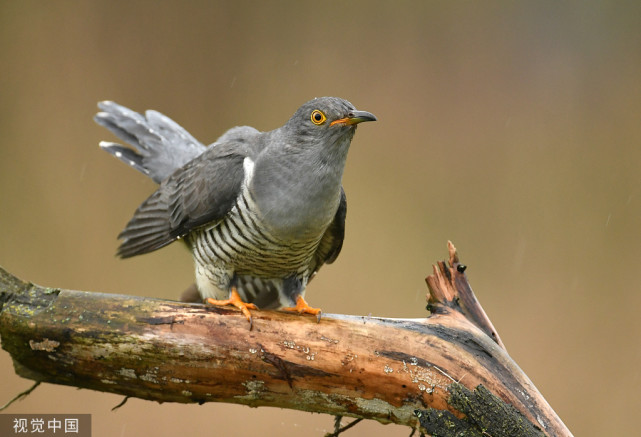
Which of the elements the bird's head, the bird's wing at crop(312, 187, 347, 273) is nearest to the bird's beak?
the bird's head

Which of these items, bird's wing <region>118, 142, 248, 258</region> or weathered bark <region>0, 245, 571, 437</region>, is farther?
bird's wing <region>118, 142, 248, 258</region>

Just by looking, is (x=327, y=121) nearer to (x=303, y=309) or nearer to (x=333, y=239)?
(x=333, y=239)

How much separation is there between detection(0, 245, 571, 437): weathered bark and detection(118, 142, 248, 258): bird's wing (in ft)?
1.57

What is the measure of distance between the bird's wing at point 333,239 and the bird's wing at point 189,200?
44 centimetres

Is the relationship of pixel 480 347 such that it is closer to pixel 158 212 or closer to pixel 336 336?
pixel 336 336

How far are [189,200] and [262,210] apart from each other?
396 millimetres

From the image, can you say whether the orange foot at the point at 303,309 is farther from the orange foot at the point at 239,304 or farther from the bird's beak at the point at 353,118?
the bird's beak at the point at 353,118

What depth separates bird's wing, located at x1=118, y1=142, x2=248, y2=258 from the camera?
7.95ft

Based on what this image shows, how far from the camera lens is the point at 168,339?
1.99 m

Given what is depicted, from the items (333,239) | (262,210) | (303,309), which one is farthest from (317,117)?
(303,309)

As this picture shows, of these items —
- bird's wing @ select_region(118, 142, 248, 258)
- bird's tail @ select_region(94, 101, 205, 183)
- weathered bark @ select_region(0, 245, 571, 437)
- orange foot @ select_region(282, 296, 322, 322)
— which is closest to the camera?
weathered bark @ select_region(0, 245, 571, 437)

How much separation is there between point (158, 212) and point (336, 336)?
3.62 ft

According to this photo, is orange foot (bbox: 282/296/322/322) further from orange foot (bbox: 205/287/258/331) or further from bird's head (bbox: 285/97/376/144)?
bird's head (bbox: 285/97/376/144)

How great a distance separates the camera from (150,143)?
10.4ft
